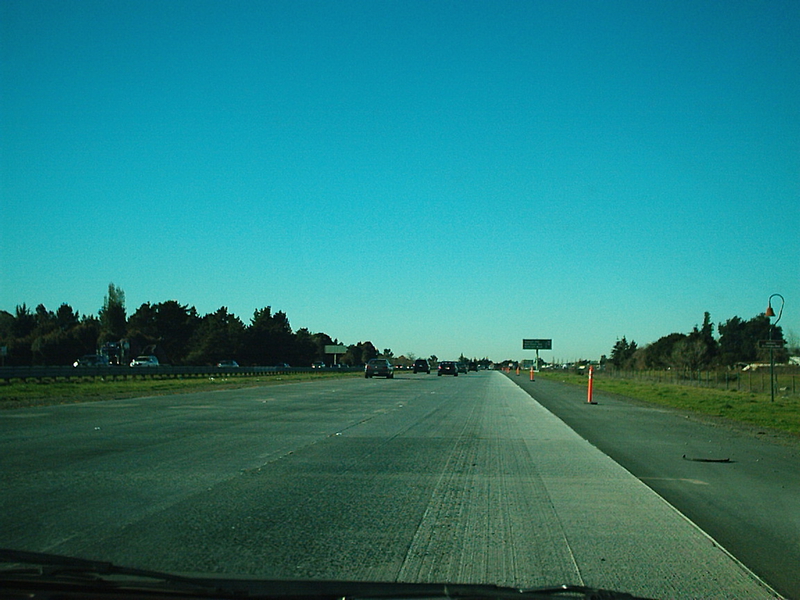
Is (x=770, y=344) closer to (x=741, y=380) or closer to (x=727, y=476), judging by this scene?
(x=727, y=476)

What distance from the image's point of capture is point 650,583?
512 centimetres

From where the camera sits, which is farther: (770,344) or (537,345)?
(537,345)

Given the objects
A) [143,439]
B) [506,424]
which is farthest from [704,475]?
[143,439]

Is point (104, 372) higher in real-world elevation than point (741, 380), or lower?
lower

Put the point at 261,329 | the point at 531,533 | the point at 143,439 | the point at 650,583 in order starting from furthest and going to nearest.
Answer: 1. the point at 261,329
2. the point at 143,439
3. the point at 531,533
4. the point at 650,583

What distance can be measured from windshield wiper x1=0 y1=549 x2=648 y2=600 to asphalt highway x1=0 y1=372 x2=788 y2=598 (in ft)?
2.03

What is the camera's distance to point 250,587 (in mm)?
4320

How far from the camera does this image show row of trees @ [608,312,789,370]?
9088 centimetres

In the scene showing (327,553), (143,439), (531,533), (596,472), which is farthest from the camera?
(143,439)

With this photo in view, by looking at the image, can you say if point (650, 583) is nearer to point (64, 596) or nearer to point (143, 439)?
point (64, 596)

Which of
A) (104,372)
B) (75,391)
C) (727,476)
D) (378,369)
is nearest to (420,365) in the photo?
(378,369)

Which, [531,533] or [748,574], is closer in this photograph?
[748,574]

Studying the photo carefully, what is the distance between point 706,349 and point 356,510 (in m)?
94.7

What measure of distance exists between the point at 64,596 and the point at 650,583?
145 inches
